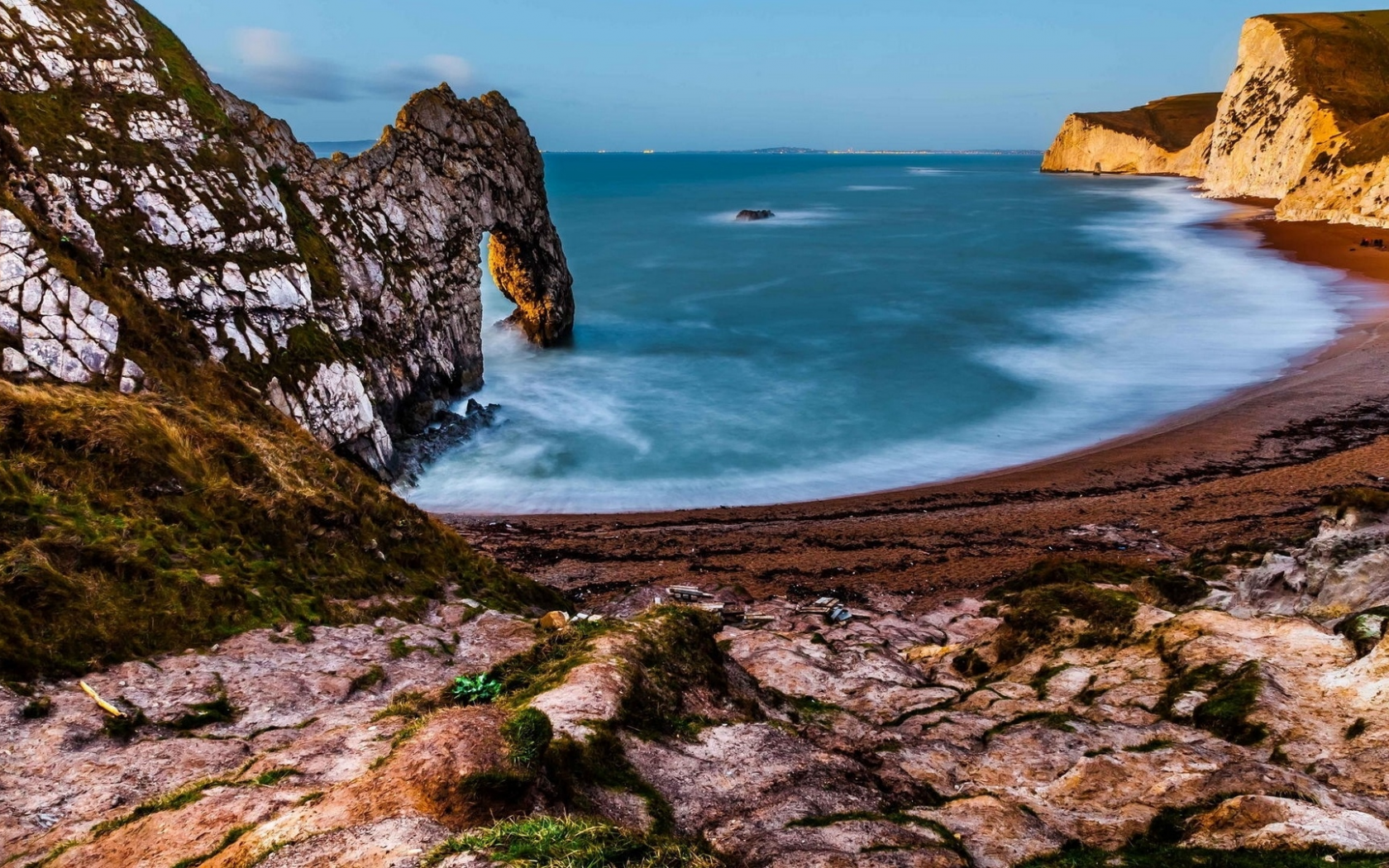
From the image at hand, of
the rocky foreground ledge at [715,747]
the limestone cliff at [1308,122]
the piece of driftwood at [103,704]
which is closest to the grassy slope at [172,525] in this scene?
the piece of driftwood at [103,704]

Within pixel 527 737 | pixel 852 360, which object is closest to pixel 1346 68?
pixel 852 360

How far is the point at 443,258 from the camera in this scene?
36.5 m

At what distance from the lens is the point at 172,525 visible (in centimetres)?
1145

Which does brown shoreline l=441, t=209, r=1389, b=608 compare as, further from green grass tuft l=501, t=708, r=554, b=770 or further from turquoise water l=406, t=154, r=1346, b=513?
green grass tuft l=501, t=708, r=554, b=770

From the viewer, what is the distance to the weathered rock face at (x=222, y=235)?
17.9 m

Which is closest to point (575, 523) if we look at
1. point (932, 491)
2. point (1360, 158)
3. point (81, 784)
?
point (932, 491)

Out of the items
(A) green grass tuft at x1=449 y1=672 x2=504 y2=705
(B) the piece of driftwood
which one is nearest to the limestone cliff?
(A) green grass tuft at x1=449 y1=672 x2=504 y2=705

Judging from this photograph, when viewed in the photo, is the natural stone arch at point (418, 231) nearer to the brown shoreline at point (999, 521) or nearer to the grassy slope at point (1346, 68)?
the brown shoreline at point (999, 521)

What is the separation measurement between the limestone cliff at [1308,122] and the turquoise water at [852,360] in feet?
39.5

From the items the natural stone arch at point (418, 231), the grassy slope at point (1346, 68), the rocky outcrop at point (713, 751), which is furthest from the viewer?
the grassy slope at point (1346, 68)

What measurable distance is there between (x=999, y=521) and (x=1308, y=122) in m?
110

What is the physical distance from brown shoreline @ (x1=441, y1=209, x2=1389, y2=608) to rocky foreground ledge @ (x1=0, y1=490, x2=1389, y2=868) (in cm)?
764

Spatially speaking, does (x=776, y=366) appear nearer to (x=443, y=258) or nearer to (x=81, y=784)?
(x=443, y=258)

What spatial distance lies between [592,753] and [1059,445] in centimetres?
3147
